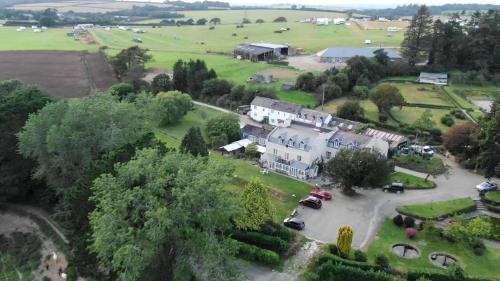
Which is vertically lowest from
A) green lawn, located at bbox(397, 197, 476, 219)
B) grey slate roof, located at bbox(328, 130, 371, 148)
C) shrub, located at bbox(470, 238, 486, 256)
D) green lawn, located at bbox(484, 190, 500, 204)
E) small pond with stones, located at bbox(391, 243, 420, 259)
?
green lawn, located at bbox(484, 190, 500, 204)

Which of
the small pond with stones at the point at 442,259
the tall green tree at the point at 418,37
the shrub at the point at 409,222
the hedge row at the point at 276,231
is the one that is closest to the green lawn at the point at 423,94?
the tall green tree at the point at 418,37

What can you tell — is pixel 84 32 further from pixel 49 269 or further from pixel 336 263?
pixel 336 263

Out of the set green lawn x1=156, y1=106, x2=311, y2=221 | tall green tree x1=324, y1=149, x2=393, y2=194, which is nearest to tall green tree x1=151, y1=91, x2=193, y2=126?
green lawn x1=156, y1=106, x2=311, y2=221

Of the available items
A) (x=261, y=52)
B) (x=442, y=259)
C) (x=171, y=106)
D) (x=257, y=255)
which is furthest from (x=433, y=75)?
(x=257, y=255)

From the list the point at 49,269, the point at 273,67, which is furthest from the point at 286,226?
the point at 273,67

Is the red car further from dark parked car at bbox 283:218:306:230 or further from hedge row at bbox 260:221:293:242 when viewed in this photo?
hedge row at bbox 260:221:293:242
